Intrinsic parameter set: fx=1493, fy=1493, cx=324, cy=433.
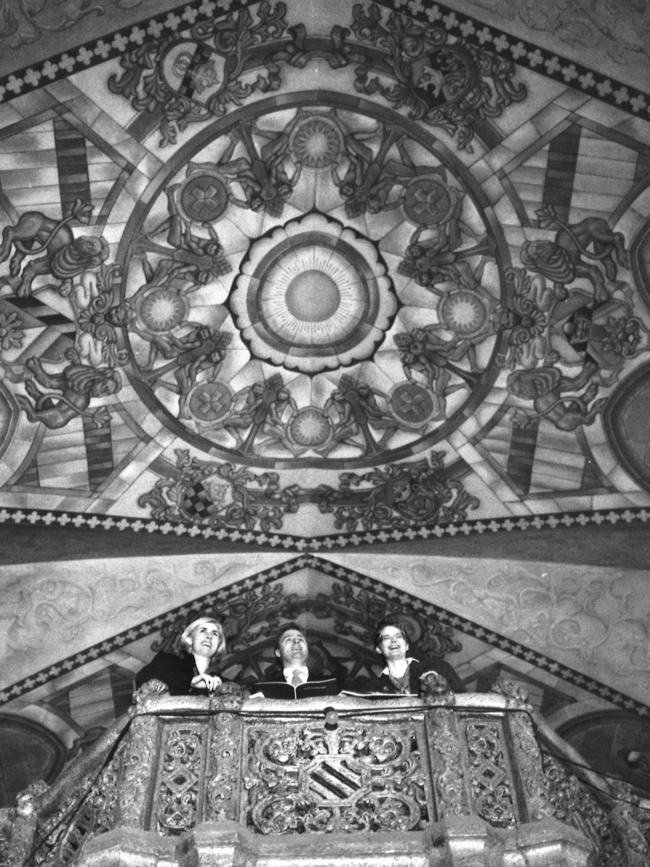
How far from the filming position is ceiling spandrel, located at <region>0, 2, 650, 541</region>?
11.7 metres

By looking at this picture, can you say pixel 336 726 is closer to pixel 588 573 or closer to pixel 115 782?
pixel 115 782

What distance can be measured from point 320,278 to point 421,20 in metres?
2.50

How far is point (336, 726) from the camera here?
9.91 meters

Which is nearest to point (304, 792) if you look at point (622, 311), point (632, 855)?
point (632, 855)

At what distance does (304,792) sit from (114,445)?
4.53m

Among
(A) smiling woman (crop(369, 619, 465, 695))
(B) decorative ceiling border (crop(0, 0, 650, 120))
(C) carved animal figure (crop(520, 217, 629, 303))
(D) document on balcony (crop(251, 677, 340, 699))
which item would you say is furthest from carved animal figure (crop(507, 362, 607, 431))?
(D) document on balcony (crop(251, 677, 340, 699))

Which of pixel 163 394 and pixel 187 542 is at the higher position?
pixel 163 394

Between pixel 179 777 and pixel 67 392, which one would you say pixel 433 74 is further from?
pixel 179 777

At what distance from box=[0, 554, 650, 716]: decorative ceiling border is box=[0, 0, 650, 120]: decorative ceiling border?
4.74m

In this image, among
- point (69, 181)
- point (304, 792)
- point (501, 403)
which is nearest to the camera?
point (304, 792)

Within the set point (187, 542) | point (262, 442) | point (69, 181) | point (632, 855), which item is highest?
point (69, 181)

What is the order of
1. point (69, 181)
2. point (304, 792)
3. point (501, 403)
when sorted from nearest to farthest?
point (304, 792) → point (69, 181) → point (501, 403)

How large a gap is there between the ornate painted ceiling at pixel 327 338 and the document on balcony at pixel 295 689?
7.92 feet

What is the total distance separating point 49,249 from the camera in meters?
12.2
